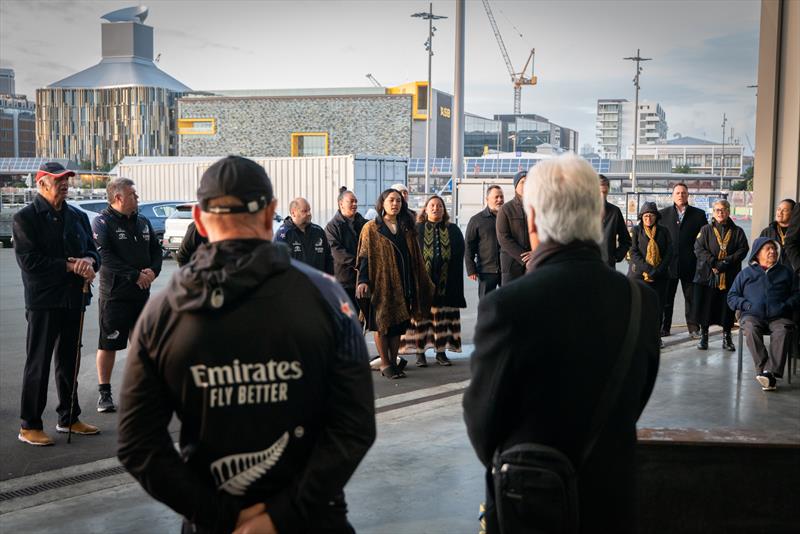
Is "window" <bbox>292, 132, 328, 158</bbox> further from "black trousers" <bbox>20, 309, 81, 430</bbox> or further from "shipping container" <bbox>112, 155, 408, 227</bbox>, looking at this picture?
"black trousers" <bbox>20, 309, 81, 430</bbox>

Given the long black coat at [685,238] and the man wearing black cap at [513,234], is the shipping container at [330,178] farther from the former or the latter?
the man wearing black cap at [513,234]

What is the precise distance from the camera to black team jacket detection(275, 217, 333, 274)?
8820mm

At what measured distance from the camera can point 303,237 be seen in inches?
350

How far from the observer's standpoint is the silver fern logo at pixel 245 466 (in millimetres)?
2156

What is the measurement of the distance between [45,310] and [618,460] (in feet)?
16.2

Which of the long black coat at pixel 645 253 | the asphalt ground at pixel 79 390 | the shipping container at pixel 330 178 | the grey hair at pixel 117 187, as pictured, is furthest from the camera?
the shipping container at pixel 330 178

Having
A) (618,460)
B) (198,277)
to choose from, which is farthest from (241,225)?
(618,460)

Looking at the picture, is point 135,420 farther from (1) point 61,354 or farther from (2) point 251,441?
(1) point 61,354

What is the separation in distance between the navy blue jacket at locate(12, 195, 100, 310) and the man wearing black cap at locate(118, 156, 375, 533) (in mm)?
4319

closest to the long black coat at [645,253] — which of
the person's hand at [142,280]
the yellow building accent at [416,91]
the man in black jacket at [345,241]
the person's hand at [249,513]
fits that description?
the man in black jacket at [345,241]

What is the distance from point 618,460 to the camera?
7.80 feet

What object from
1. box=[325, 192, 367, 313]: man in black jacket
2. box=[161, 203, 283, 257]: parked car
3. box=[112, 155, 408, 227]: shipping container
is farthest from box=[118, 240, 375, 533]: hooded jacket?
box=[112, 155, 408, 227]: shipping container

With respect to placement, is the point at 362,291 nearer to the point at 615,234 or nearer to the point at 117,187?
the point at 117,187

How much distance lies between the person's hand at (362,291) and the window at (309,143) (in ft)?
233
